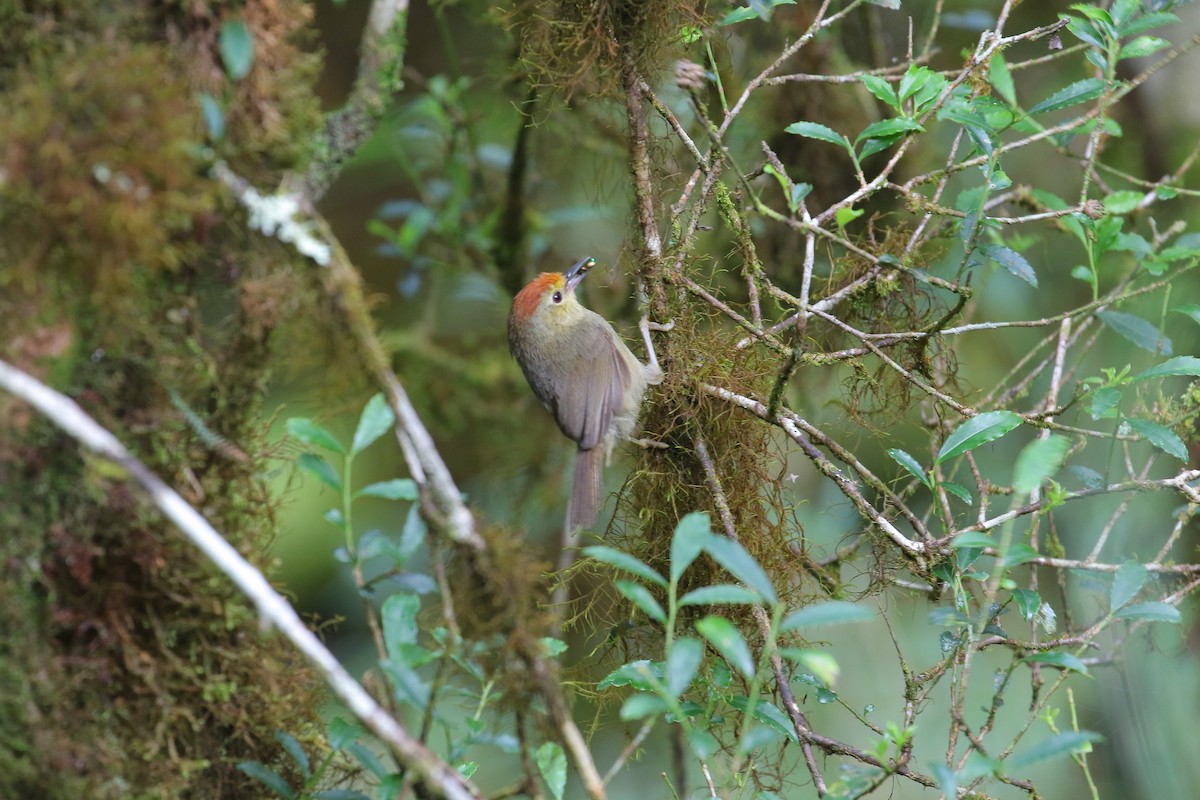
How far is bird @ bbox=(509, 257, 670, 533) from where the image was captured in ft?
11.4

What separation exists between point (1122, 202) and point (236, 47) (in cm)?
225

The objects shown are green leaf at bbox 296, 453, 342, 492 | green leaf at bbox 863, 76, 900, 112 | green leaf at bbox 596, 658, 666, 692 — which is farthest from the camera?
green leaf at bbox 863, 76, 900, 112

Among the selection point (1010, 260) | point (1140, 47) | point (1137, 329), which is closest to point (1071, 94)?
point (1140, 47)

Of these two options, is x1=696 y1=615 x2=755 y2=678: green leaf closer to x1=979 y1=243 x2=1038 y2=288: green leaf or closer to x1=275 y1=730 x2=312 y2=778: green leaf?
x1=275 y1=730 x2=312 y2=778: green leaf

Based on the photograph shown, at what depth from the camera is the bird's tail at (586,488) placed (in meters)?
3.47

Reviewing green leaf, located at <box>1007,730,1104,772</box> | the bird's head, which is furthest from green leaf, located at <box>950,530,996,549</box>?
the bird's head

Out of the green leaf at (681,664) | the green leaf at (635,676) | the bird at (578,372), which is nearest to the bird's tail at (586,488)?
the bird at (578,372)

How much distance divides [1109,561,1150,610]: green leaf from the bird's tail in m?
1.88

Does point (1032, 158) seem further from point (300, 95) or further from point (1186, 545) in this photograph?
point (300, 95)

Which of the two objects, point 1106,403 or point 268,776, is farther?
point 1106,403

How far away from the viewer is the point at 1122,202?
104 inches

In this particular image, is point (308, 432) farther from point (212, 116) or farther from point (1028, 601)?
point (1028, 601)

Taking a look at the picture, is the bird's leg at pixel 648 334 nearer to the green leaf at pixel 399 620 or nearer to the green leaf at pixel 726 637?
the green leaf at pixel 399 620

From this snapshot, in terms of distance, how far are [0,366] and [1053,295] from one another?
469cm
